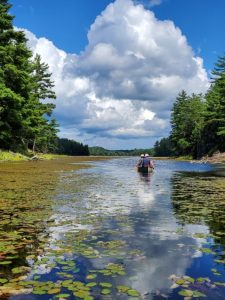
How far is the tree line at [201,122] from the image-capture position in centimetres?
8712

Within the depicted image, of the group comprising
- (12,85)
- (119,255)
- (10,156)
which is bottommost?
(119,255)

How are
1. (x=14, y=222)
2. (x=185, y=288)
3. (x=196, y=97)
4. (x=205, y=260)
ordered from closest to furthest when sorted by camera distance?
(x=185, y=288), (x=205, y=260), (x=14, y=222), (x=196, y=97)

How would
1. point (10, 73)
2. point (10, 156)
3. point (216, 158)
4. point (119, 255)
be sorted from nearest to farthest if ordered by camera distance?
point (119, 255), point (10, 73), point (10, 156), point (216, 158)

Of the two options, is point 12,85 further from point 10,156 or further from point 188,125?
point 188,125

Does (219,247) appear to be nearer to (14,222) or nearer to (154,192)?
(14,222)

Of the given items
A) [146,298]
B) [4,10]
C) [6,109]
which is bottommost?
[146,298]

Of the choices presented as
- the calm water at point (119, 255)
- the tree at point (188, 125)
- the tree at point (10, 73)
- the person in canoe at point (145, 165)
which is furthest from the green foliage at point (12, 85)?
the tree at point (188, 125)

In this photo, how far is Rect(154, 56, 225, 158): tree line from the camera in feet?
286

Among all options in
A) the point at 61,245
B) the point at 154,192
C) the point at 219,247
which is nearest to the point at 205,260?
the point at 219,247

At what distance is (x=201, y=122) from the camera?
375ft

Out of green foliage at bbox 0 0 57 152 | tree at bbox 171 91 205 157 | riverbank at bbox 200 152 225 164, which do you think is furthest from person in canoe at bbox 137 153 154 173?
tree at bbox 171 91 205 157

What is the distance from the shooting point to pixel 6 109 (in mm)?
50844

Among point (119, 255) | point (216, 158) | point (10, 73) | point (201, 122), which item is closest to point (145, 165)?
point (10, 73)

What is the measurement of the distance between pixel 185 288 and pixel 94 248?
2.90 m
